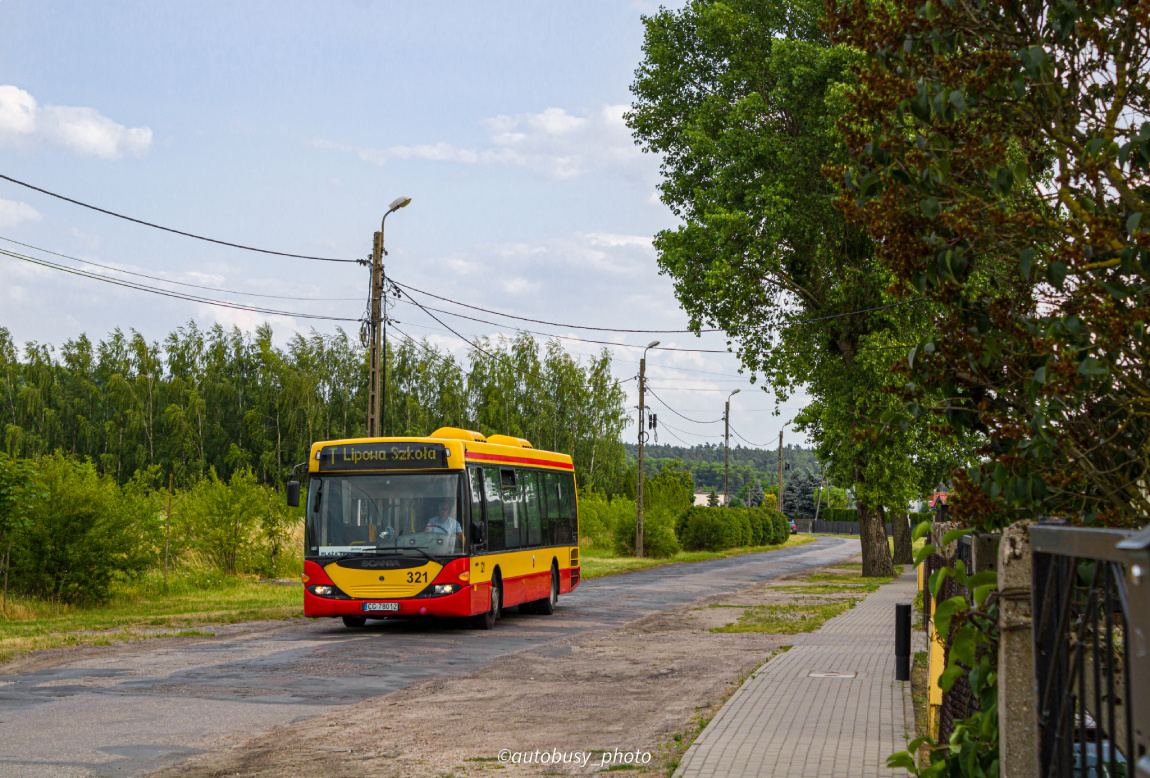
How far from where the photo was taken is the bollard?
9.07m

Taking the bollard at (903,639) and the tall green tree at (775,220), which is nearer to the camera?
the bollard at (903,639)

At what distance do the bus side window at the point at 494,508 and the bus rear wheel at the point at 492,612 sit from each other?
59 cm

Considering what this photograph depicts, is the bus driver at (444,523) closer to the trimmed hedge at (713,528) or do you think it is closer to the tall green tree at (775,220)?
the tall green tree at (775,220)

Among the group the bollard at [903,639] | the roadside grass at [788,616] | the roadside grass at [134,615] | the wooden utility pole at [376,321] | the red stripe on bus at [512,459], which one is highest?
the wooden utility pole at [376,321]

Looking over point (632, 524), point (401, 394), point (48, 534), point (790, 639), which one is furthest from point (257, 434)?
point (790, 639)

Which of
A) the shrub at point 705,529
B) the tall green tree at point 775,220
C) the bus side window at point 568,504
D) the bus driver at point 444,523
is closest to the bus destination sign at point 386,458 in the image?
the bus driver at point 444,523

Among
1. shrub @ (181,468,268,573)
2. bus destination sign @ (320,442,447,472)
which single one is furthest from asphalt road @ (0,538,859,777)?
shrub @ (181,468,268,573)

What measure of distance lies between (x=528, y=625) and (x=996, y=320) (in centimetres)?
1427

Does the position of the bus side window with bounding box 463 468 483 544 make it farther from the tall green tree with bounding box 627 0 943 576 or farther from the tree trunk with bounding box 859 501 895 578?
the tree trunk with bounding box 859 501 895 578

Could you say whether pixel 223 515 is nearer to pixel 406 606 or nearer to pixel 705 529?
pixel 406 606

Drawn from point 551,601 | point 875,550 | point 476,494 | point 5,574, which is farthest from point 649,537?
point 5,574

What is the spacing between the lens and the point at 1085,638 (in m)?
2.95

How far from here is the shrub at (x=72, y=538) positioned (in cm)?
1902

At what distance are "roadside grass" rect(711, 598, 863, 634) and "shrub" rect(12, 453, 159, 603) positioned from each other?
10.3m
